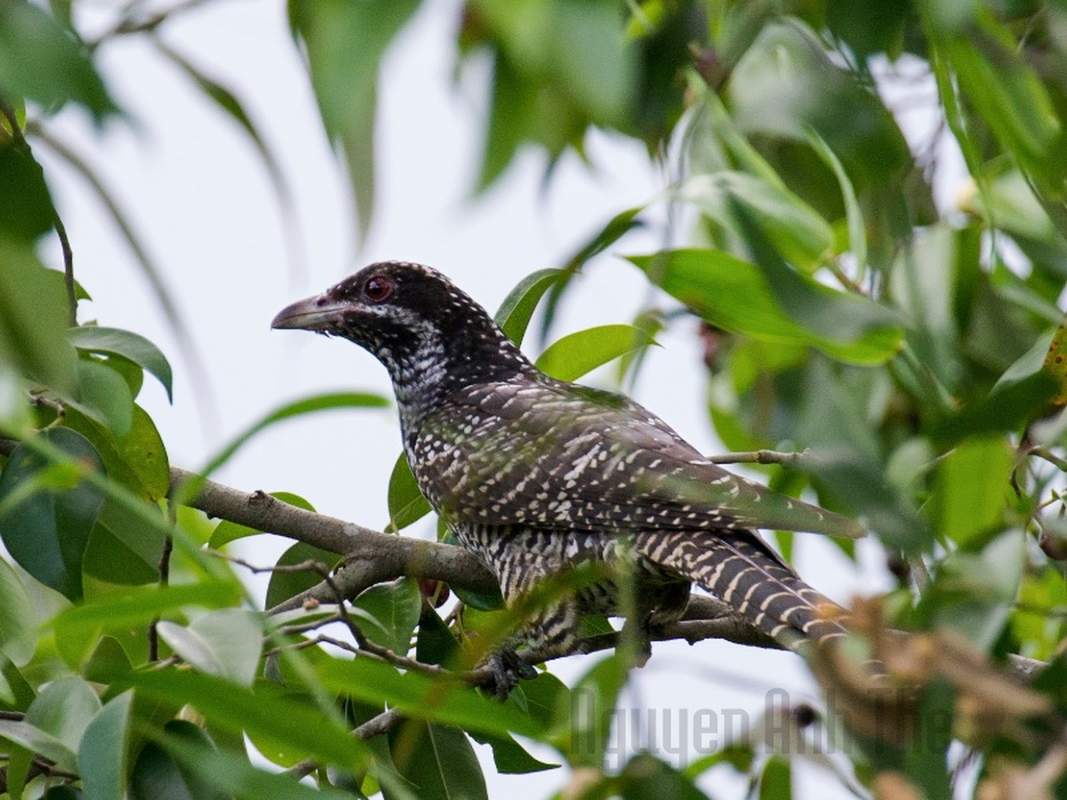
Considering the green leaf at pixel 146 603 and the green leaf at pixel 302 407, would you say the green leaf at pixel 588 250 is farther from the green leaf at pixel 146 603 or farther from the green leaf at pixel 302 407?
the green leaf at pixel 146 603

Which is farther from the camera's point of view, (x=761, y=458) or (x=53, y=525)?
(x=761, y=458)

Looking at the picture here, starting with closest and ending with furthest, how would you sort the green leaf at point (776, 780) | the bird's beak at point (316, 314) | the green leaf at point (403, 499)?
1. the green leaf at point (776, 780)
2. the green leaf at point (403, 499)
3. the bird's beak at point (316, 314)

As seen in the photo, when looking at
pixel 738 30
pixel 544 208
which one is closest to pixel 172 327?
pixel 544 208

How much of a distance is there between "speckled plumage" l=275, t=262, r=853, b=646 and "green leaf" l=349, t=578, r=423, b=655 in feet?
1.37

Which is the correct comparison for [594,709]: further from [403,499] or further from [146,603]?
[403,499]

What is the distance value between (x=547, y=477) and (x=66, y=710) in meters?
1.80

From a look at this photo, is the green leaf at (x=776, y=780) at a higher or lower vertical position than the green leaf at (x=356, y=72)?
lower

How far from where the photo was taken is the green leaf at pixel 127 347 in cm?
249

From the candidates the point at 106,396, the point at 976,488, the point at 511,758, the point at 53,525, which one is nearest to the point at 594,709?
the point at 976,488

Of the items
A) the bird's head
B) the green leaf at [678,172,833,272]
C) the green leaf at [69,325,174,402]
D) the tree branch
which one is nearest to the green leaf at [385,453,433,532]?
the tree branch

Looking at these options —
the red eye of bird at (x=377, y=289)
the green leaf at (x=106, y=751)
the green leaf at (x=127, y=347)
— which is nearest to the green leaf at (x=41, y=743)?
the green leaf at (x=106, y=751)

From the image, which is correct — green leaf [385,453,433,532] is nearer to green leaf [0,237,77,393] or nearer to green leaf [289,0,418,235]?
green leaf [0,237,77,393]

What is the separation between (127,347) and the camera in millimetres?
2551

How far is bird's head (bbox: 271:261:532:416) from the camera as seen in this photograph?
15.8 ft
